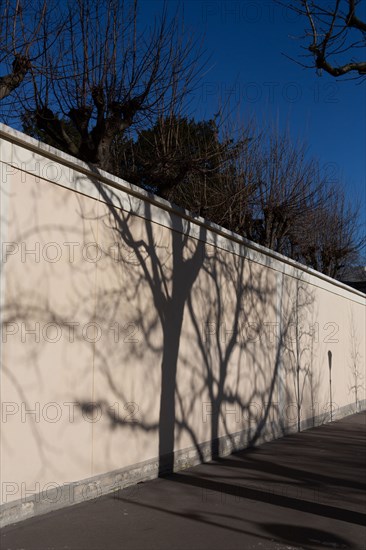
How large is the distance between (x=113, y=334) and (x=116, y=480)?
57.1 inches

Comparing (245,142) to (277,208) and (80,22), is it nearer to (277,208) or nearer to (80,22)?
(277,208)

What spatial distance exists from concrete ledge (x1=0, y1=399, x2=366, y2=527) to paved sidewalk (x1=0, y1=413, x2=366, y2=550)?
0.25 feet

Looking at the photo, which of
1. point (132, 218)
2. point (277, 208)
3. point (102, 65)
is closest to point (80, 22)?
point (102, 65)

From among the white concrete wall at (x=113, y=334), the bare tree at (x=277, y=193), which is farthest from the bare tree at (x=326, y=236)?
the white concrete wall at (x=113, y=334)

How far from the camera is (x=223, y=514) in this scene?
5422 millimetres

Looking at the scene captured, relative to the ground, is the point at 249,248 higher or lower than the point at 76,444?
higher

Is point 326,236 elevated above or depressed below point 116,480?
above

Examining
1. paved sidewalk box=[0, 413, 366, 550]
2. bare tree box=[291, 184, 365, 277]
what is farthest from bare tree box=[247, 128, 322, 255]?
paved sidewalk box=[0, 413, 366, 550]

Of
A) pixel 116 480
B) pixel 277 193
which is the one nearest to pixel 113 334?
pixel 116 480

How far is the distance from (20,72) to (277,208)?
1061cm

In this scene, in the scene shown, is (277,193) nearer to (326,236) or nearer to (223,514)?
(326,236)

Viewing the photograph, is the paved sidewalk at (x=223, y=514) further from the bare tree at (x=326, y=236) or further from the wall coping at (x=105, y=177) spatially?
the bare tree at (x=326, y=236)

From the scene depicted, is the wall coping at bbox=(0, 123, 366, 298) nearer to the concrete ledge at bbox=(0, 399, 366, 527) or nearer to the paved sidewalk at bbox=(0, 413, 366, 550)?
the concrete ledge at bbox=(0, 399, 366, 527)

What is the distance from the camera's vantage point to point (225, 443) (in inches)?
335
